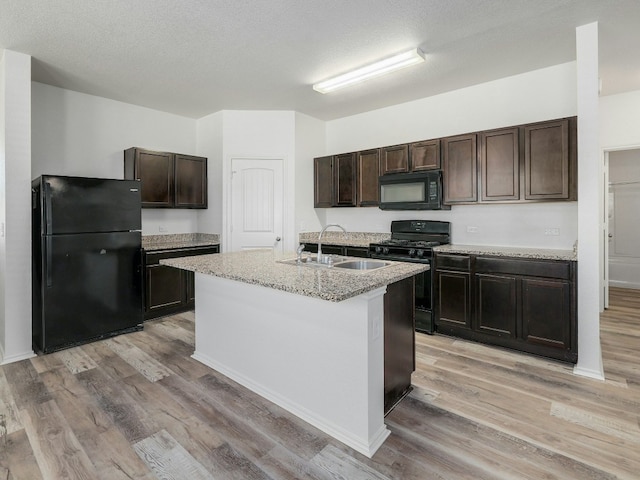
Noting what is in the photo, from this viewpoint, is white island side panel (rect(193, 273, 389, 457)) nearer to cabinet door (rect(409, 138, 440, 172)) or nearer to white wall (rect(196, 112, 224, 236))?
white wall (rect(196, 112, 224, 236))

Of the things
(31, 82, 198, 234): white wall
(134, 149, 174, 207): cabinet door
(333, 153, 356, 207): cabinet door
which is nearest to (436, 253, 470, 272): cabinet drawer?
(333, 153, 356, 207): cabinet door

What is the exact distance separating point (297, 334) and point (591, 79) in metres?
2.97

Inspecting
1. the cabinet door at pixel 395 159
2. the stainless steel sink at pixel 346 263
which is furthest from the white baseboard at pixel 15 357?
the cabinet door at pixel 395 159

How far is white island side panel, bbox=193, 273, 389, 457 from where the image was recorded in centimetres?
193

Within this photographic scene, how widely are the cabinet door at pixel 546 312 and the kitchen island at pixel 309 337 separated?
1369 mm

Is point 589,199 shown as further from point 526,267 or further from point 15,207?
point 15,207

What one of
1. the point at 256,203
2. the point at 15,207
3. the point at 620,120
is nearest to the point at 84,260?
the point at 15,207

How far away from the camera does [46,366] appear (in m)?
2.99

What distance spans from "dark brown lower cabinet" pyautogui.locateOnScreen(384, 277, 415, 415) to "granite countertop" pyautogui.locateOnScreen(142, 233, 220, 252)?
10.0ft

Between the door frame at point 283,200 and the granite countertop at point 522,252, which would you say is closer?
the granite countertop at point 522,252

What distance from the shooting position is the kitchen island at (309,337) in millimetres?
1906

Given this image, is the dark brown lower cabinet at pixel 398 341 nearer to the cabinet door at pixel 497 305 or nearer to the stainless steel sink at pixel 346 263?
the stainless steel sink at pixel 346 263

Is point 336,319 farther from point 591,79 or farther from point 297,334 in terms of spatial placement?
point 591,79

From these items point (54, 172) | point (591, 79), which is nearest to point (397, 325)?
point (591, 79)
